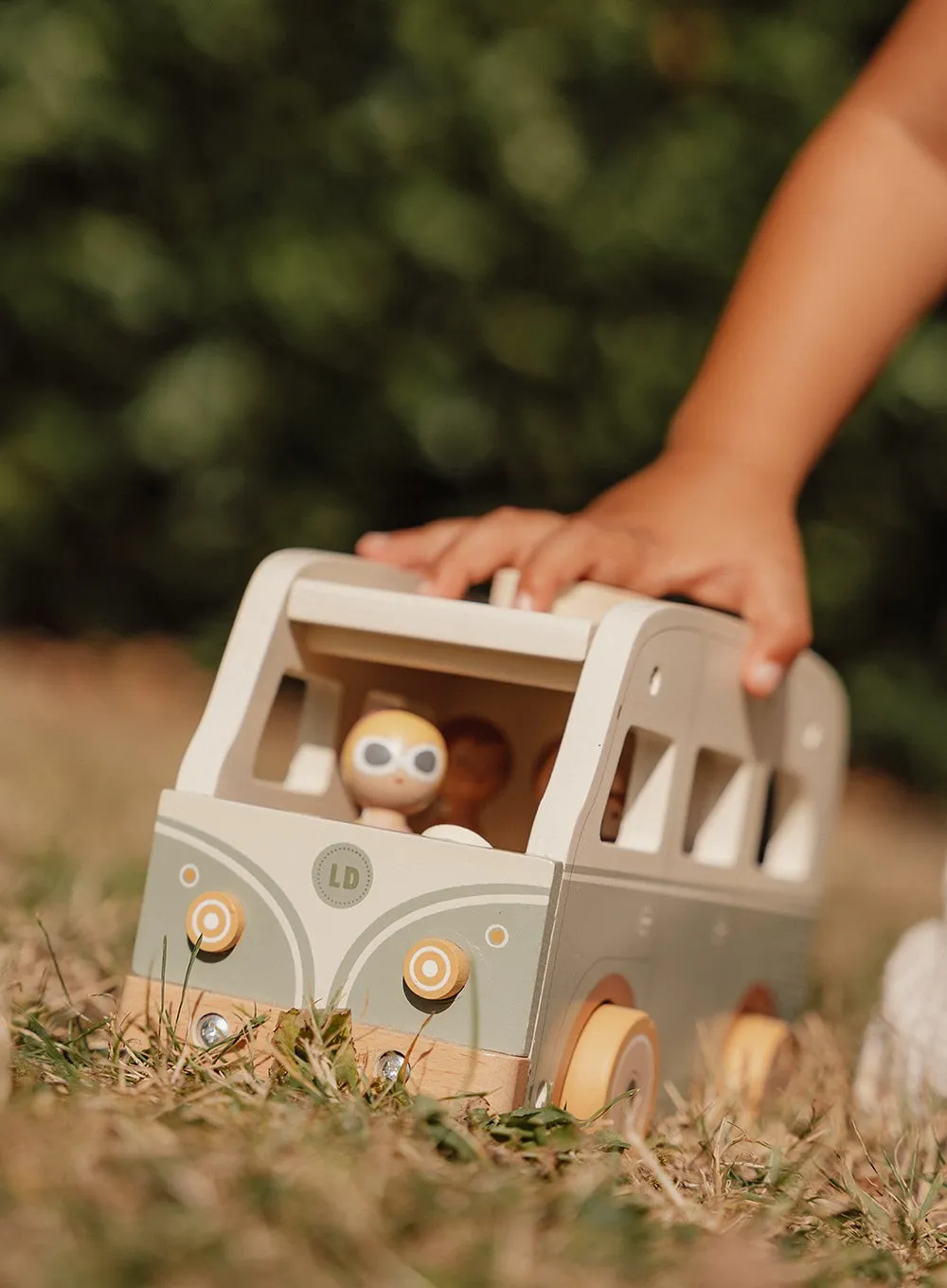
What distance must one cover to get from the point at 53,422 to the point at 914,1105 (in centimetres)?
402

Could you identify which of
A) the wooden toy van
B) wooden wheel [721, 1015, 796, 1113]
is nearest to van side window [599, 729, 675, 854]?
the wooden toy van

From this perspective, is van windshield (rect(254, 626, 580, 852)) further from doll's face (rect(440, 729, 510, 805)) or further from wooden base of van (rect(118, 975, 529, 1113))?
wooden base of van (rect(118, 975, 529, 1113))

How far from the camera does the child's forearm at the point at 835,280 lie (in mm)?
1590

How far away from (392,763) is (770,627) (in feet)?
1.27

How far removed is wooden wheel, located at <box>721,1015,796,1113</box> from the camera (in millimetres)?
1456

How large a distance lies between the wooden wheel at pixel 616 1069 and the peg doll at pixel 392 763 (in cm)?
25

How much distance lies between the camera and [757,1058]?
4.92ft

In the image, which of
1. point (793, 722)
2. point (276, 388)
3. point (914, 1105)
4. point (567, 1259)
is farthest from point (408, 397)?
point (567, 1259)

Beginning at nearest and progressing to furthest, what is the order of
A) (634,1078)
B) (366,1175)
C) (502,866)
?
(366,1175) → (502,866) → (634,1078)

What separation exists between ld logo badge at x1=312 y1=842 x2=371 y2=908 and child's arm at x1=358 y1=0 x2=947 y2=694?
0.35 metres

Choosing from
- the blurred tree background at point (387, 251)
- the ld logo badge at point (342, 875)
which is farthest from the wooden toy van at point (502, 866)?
the blurred tree background at point (387, 251)

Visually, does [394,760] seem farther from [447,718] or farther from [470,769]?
[447,718]

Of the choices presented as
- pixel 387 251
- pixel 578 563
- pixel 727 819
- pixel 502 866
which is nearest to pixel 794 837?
pixel 727 819

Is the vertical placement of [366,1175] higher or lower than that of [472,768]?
lower
